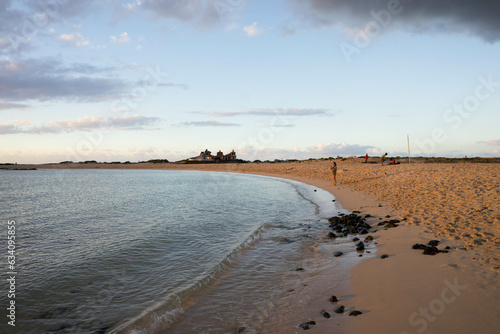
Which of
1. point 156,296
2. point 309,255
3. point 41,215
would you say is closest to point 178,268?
point 156,296

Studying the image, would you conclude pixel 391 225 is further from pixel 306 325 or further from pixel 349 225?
pixel 306 325

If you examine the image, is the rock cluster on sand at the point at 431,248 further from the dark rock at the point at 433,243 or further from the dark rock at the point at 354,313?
the dark rock at the point at 354,313

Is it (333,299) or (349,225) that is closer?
(333,299)

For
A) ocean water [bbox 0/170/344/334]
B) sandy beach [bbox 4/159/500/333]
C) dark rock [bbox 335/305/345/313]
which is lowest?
ocean water [bbox 0/170/344/334]

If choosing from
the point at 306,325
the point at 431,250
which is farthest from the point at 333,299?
the point at 431,250

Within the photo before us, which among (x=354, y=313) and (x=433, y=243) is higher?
(x=433, y=243)

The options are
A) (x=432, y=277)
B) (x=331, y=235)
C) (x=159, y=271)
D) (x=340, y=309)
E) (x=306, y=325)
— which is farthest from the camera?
(x=331, y=235)

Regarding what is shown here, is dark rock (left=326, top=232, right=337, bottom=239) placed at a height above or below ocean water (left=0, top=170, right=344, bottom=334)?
above

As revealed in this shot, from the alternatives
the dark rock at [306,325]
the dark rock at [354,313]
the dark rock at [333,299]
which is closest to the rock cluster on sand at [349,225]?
the dark rock at [333,299]

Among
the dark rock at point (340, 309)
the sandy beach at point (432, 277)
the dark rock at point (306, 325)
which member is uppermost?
the sandy beach at point (432, 277)

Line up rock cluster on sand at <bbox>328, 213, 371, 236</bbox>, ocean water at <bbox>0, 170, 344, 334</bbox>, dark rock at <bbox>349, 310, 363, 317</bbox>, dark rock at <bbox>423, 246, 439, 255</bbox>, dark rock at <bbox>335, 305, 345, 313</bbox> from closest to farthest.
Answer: dark rock at <bbox>349, 310, 363, 317</bbox> < dark rock at <bbox>335, 305, 345, 313</bbox> < ocean water at <bbox>0, 170, 344, 334</bbox> < dark rock at <bbox>423, 246, 439, 255</bbox> < rock cluster on sand at <bbox>328, 213, 371, 236</bbox>

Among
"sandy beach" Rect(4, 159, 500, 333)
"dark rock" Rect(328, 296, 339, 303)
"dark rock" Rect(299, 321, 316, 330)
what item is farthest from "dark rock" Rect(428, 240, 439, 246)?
"dark rock" Rect(299, 321, 316, 330)

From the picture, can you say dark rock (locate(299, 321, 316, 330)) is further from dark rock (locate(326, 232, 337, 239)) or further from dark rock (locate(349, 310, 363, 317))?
dark rock (locate(326, 232, 337, 239))

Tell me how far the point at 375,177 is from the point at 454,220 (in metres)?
23.6
